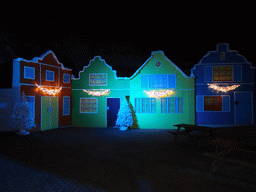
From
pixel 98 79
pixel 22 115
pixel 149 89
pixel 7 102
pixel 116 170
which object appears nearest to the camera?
pixel 116 170

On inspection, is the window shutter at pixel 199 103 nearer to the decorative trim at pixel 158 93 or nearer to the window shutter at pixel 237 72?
the decorative trim at pixel 158 93

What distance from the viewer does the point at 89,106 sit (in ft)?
55.3

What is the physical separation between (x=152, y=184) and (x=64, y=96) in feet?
42.6

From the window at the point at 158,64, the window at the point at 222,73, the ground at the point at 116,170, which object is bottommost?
the ground at the point at 116,170

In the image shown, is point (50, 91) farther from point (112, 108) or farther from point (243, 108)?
point (243, 108)

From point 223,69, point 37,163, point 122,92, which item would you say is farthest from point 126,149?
point 223,69

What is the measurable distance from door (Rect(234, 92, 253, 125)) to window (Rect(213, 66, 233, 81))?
1.47m

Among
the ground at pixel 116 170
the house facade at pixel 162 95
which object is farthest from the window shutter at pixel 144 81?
the ground at pixel 116 170

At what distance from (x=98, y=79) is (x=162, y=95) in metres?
5.31

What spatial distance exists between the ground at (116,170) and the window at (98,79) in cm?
803

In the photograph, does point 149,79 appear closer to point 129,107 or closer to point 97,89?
point 129,107

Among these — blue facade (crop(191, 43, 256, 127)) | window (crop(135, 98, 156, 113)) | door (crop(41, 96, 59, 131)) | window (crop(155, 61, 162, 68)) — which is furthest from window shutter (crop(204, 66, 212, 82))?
door (crop(41, 96, 59, 131))

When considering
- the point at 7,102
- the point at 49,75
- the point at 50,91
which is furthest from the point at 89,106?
the point at 7,102

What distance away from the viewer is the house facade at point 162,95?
15664 mm
